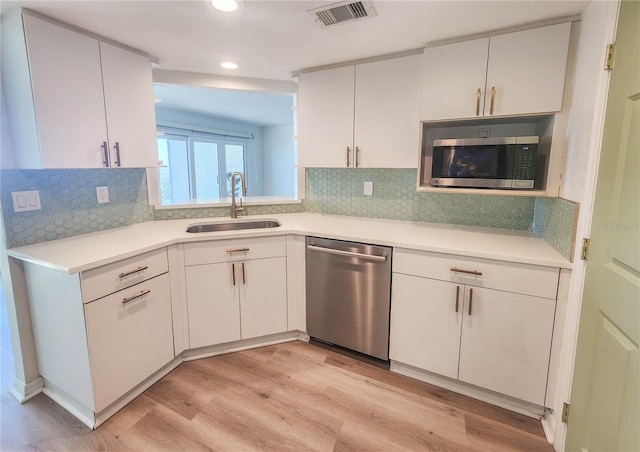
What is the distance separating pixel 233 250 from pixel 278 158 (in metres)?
5.71

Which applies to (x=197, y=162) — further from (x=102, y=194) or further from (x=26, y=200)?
(x=26, y=200)

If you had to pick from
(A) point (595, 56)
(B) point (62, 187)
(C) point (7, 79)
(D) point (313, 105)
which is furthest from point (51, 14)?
(A) point (595, 56)

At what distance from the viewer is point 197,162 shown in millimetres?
6172

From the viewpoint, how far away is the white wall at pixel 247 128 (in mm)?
5419

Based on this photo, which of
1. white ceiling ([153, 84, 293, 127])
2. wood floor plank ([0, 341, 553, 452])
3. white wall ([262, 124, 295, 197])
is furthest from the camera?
white wall ([262, 124, 295, 197])

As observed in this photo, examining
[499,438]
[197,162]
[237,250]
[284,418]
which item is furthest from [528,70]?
[197,162]

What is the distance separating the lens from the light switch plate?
5.80 ft

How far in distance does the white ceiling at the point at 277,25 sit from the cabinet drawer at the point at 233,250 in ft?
4.21

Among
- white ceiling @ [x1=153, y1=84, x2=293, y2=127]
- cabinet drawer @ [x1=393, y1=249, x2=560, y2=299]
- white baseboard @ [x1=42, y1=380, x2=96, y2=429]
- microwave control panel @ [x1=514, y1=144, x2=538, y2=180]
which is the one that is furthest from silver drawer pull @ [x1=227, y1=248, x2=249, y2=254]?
white ceiling @ [x1=153, y1=84, x2=293, y2=127]

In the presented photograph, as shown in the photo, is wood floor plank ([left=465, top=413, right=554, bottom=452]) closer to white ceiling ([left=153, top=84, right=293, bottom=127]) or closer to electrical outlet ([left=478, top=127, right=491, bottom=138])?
electrical outlet ([left=478, top=127, right=491, bottom=138])

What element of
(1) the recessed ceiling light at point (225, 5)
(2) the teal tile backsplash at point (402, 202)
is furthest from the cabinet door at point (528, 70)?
(1) the recessed ceiling light at point (225, 5)

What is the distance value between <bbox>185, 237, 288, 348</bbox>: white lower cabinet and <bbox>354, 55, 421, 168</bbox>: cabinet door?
3.21 feet

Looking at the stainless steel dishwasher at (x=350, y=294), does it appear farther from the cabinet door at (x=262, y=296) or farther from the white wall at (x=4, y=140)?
the white wall at (x=4, y=140)

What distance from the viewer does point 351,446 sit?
1587 millimetres
